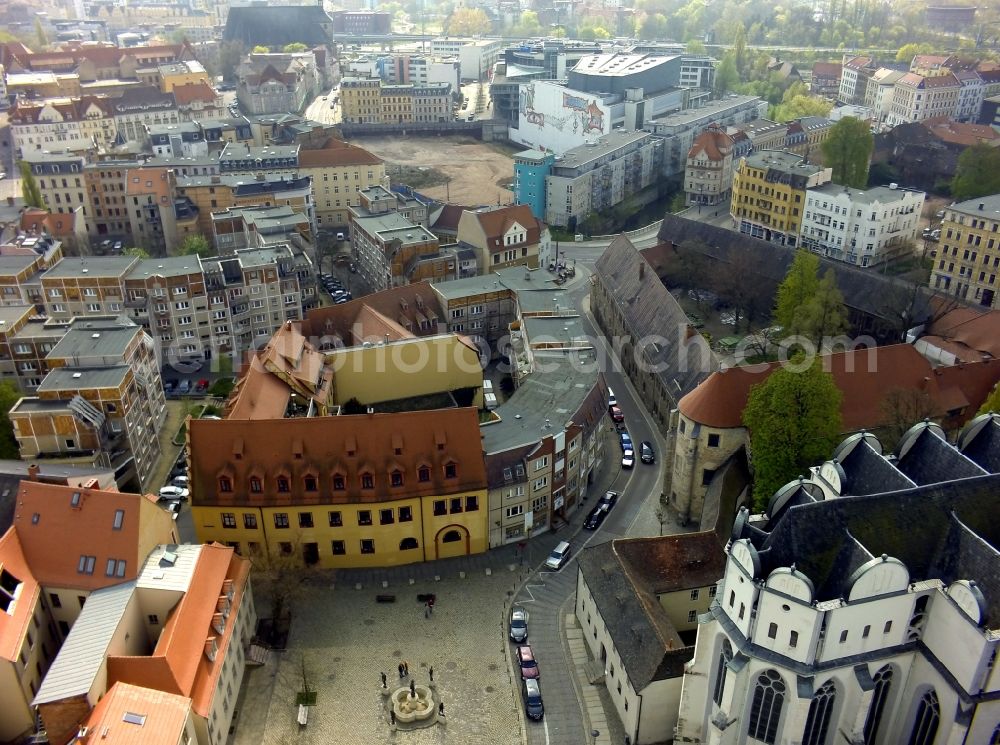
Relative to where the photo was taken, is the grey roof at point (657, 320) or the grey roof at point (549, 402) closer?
the grey roof at point (549, 402)

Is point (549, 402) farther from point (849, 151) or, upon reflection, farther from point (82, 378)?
point (849, 151)

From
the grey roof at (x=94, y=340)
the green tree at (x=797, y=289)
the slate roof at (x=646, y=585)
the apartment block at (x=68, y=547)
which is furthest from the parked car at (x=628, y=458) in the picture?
the grey roof at (x=94, y=340)

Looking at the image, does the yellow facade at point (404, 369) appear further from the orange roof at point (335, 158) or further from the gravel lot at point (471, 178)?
the gravel lot at point (471, 178)

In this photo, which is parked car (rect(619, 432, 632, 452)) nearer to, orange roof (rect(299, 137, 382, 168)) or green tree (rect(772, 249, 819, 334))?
green tree (rect(772, 249, 819, 334))

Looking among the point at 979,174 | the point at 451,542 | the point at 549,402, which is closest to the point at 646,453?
the point at 549,402

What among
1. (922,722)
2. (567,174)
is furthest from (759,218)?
(922,722)

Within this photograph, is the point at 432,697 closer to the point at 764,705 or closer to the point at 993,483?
the point at 764,705
